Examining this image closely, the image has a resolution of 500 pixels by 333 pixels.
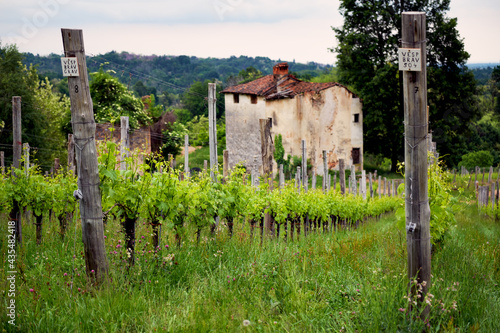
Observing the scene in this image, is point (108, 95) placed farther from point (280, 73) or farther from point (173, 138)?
point (280, 73)

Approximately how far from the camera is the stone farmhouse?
3409 centimetres

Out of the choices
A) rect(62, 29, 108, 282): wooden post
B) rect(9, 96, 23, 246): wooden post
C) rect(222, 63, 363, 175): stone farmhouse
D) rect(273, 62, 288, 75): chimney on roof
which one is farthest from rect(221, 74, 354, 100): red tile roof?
rect(62, 29, 108, 282): wooden post

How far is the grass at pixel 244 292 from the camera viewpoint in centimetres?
443

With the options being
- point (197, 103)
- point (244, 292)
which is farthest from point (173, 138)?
point (244, 292)

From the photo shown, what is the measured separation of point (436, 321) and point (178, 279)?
8.74ft

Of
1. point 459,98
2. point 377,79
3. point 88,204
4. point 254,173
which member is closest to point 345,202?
point 254,173

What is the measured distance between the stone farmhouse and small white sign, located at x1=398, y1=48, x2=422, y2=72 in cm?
2800

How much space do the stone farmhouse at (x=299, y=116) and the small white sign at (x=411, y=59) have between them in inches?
1102

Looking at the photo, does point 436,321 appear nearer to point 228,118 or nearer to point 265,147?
point 265,147

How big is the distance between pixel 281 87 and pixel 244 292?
30.5 meters

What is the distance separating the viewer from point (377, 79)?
3284 cm

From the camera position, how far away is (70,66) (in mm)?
5199

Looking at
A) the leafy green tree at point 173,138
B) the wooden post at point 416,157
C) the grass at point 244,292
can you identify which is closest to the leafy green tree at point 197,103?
the leafy green tree at point 173,138

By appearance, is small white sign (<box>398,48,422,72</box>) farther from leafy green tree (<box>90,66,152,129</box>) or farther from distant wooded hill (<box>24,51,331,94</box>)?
distant wooded hill (<box>24,51,331,94</box>)
